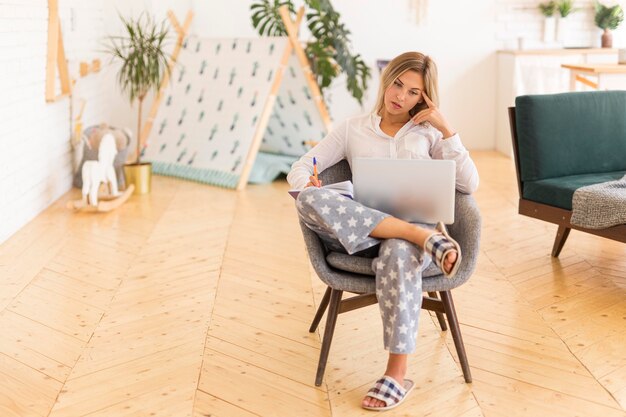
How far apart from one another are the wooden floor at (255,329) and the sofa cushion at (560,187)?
0.32 meters

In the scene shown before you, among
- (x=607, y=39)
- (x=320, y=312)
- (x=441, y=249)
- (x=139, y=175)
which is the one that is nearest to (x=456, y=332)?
(x=441, y=249)

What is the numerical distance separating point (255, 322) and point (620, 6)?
5.02 m

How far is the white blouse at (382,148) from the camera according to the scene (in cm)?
266

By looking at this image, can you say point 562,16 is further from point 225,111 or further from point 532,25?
point 225,111

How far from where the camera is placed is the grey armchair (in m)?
2.44

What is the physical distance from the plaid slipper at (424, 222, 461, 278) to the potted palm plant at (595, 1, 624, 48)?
16.3 ft

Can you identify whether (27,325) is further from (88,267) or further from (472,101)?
(472,101)

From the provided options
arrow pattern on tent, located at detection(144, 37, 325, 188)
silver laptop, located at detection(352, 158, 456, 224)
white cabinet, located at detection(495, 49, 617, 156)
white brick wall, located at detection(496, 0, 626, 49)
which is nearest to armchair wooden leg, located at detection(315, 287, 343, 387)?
silver laptop, located at detection(352, 158, 456, 224)

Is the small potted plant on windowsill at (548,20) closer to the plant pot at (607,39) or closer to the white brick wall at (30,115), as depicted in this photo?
the plant pot at (607,39)

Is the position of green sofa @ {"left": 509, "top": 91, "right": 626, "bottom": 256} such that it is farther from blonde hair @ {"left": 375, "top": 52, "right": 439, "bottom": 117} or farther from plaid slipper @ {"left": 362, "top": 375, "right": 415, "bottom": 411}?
plaid slipper @ {"left": 362, "top": 375, "right": 415, "bottom": 411}

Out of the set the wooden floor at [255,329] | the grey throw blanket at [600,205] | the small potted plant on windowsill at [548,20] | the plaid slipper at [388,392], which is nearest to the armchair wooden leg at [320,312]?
the wooden floor at [255,329]

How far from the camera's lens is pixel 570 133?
368 centimetres

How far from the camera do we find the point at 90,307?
321cm

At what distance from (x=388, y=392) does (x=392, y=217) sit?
0.50 meters
